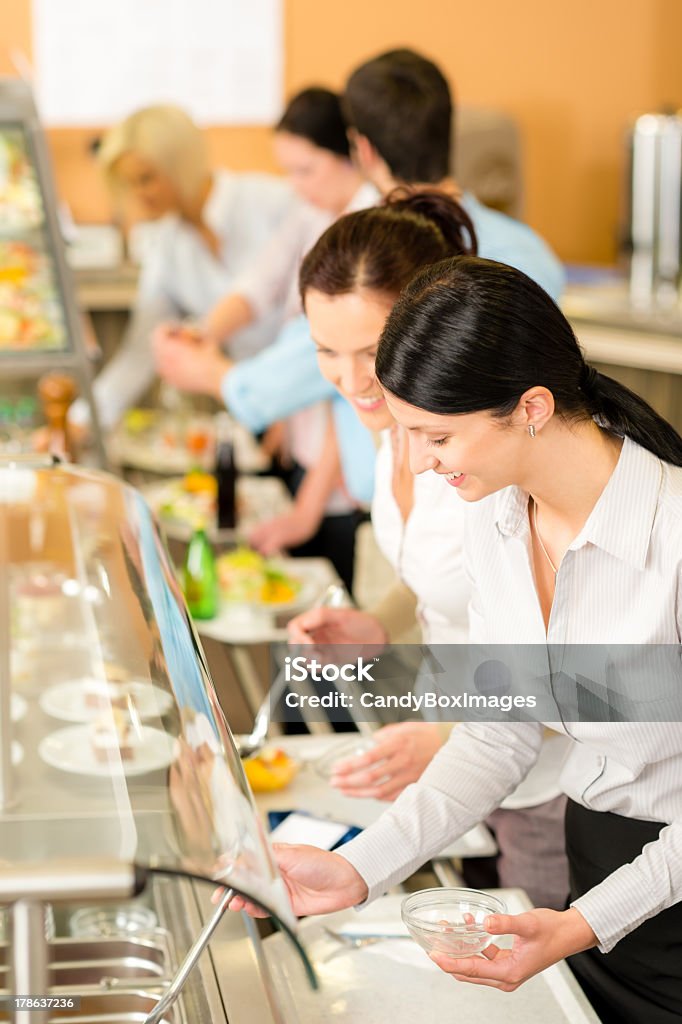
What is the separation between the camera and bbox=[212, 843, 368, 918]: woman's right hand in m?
1.24

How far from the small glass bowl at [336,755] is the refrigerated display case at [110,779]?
354mm

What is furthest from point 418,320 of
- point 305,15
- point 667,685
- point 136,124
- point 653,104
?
point 653,104

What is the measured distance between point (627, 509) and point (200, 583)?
4.58 feet

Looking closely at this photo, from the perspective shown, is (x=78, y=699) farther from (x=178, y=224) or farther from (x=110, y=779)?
(x=178, y=224)

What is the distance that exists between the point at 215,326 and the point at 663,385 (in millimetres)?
1561

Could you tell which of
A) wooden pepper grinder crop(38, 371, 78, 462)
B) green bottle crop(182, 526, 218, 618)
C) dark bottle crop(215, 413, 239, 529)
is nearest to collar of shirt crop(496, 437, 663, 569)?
green bottle crop(182, 526, 218, 618)

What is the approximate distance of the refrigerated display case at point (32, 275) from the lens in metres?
3.24

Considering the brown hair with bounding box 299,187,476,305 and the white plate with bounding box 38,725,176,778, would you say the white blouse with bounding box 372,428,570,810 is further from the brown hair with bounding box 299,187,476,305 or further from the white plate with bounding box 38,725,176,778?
the white plate with bounding box 38,725,176,778

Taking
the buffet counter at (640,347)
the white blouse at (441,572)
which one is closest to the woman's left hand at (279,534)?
the white blouse at (441,572)

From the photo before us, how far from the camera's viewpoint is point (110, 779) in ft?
3.49

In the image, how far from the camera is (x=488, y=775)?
4.60ft

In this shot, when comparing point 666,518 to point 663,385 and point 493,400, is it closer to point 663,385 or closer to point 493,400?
point 493,400

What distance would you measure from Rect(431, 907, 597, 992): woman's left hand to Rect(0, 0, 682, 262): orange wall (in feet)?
17.2

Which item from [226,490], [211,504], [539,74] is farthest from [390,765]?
[539,74]
